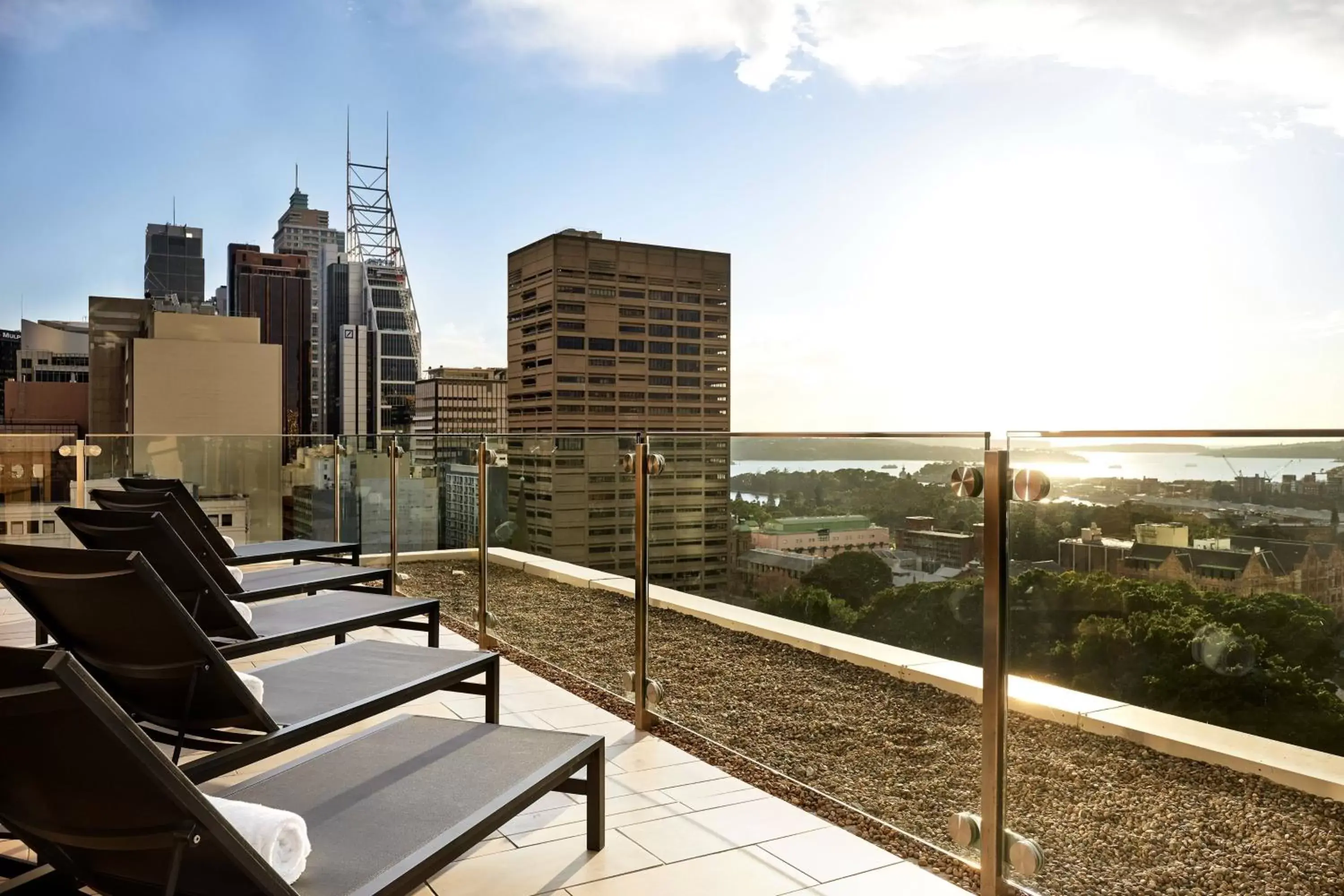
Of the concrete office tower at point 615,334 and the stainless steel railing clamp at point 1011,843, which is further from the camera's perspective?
the concrete office tower at point 615,334

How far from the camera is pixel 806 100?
37.5m

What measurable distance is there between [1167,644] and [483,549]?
12.6 feet

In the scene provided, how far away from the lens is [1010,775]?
7.29ft

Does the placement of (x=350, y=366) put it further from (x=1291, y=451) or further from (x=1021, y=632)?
(x=1291, y=451)

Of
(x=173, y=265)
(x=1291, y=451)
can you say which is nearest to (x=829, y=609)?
(x=1291, y=451)

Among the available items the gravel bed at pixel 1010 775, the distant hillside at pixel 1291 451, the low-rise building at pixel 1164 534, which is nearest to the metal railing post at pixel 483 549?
the gravel bed at pixel 1010 775

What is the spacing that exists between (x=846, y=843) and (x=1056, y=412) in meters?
44.7

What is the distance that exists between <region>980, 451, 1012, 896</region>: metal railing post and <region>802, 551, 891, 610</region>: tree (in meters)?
0.40

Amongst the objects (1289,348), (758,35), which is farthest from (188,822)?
(1289,348)

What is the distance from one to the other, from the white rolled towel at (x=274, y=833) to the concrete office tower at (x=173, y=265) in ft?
416

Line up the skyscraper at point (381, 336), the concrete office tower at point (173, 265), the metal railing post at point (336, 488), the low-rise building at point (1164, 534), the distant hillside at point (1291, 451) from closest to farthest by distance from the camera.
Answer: the distant hillside at point (1291, 451), the low-rise building at point (1164, 534), the metal railing post at point (336, 488), the skyscraper at point (381, 336), the concrete office tower at point (173, 265)

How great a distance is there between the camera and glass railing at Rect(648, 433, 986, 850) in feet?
7.95

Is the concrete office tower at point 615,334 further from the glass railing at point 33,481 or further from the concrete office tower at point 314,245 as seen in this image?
the concrete office tower at point 314,245

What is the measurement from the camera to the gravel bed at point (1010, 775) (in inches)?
73.5
